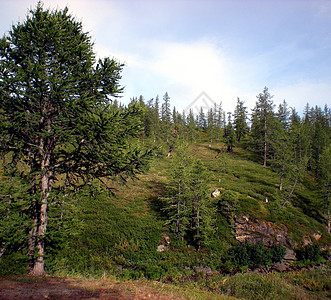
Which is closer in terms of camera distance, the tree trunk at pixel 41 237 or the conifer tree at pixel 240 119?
the tree trunk at pixel 41 237

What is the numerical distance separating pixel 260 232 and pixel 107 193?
774 inches

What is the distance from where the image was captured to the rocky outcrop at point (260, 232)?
72.8 ft

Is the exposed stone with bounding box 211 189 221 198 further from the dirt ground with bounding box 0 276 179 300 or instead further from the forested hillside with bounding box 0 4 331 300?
the dirt ground with bounding box 0 276 179 300

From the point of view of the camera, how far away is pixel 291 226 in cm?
2511

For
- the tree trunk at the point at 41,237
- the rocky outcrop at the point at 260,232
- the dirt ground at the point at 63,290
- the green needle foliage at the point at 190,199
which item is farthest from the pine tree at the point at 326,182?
the tree trunk at the point at 41,237

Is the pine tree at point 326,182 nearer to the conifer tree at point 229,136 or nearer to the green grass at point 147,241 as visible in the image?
the green grass at point 147,241

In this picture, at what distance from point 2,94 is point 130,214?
19.1 m

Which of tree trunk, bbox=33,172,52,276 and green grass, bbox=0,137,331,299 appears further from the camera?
green grass, bbox=0,137,331,299

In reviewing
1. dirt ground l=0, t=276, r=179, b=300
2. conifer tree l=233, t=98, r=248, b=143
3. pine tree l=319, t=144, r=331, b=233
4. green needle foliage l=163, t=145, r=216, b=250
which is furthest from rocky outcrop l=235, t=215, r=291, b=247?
conifer tree l=233, t=98, r=248, b=143

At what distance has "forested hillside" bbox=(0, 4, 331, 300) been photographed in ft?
26.7

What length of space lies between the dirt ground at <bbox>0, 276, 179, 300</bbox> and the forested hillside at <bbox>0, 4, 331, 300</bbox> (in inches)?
40.3

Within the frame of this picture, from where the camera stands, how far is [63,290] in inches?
257

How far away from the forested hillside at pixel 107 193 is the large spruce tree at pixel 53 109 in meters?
0.06

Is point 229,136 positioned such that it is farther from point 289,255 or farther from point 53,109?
point 53,109
